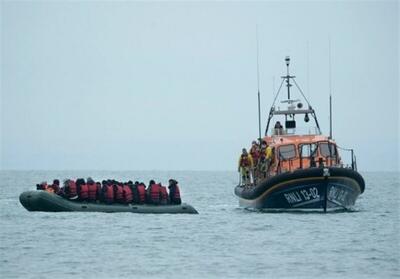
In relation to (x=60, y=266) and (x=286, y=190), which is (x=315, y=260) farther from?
(x=286, y=190)

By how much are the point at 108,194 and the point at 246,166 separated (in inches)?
249

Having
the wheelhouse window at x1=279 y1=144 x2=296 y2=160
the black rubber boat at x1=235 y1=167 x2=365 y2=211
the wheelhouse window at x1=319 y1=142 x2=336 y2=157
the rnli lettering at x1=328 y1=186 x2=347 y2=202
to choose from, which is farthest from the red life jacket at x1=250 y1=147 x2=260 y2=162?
the rnli lettering at x1=328 y1=186 x2=347 y2=202

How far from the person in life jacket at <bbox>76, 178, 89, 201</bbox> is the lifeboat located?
6061 mm

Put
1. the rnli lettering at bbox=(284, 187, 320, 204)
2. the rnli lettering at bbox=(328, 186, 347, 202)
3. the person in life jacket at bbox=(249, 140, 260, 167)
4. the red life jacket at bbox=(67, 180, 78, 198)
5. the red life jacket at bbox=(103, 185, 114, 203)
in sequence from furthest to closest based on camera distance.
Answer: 1. the person in life jacket at bbox=(249, 140, 260, 167)
2. the red life jacket at bbox=(103, 185, 114, 203)
3. the red life jacket at bbox=(67, 180, 78, 198)
4. the rnli lettering at bbox=(328, 186, 347, 202)
5. the rnli lettering at bbox=(284, 187, 320, 204)

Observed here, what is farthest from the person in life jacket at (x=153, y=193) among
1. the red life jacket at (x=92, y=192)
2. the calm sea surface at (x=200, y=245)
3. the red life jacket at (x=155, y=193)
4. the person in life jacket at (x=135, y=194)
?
the red life jacket at (x=92, y=192)

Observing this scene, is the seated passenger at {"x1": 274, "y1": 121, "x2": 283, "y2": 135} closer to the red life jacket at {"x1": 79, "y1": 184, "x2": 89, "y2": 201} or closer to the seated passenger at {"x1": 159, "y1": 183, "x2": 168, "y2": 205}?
the seated passenger at {"x1": 159, "y1": 183, "x2": 168, "y2": 205}

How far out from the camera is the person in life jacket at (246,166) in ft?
135

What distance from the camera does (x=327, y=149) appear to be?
129 feet

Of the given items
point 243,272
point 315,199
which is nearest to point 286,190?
point 315,199

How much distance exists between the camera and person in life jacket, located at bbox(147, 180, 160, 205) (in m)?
37.7

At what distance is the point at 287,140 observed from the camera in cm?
3947

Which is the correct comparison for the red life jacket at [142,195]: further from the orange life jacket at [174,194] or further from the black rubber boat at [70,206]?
the orange life jacket at [174,194]

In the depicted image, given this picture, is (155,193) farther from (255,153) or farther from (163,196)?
(255,153)

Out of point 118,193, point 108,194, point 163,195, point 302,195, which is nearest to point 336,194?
point 302,195
